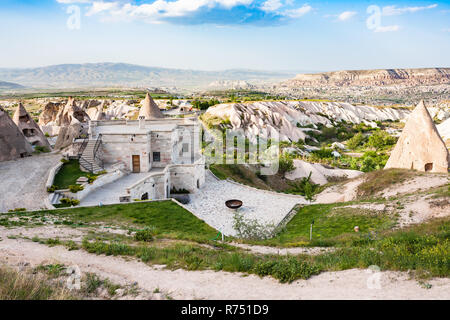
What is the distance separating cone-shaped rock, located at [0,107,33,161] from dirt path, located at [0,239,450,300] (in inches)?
695

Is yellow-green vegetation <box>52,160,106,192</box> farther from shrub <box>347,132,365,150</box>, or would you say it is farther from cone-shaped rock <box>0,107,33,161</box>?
shrub <box>347,132,365,150</box>

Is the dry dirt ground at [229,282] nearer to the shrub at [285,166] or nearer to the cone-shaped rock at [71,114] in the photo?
the shrub at [285,166]

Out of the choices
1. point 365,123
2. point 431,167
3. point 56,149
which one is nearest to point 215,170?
point 56,149

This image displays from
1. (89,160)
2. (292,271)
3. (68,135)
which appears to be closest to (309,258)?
(292,271)

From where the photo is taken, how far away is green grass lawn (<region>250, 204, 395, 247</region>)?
13.2 m

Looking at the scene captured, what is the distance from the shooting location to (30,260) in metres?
8.39

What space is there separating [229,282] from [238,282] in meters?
0.22

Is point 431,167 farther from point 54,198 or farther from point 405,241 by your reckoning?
point 54,198

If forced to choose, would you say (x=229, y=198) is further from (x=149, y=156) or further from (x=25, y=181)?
(x=25, y=181)

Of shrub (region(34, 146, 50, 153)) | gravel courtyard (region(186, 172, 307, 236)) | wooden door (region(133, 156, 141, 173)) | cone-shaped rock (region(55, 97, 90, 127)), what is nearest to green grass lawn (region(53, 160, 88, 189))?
wooden door (region(133, 156, 141, 173))

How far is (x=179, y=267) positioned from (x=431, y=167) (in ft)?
79.7

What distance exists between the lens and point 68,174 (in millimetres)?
20750

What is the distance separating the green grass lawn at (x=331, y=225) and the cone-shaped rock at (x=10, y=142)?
2126 cm

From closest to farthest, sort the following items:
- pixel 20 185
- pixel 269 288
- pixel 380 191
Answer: pixel 269 288 → pixel 20 185 → pixel 380 191
